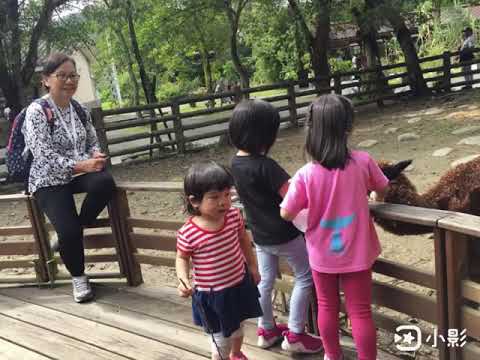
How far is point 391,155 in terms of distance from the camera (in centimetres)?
763

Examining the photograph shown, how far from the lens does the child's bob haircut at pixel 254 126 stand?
218cm

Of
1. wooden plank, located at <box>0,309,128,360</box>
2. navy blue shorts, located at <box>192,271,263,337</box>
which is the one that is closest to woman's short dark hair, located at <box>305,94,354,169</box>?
navy blue shorts, located at <box>192,271,263,337</box>

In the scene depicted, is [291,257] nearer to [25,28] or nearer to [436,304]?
[436,304]

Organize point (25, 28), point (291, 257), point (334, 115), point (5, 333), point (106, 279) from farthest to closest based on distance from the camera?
point (25, 28), point (106, 279), point (5, 333), point (291, 257), point (334, 115)

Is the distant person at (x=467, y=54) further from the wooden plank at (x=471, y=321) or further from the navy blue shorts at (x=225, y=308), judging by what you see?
the navy blue shorts at (x=225, y=308)

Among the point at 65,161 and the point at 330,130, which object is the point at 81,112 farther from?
the point at 330,130

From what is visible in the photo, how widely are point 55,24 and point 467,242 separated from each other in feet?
27.5

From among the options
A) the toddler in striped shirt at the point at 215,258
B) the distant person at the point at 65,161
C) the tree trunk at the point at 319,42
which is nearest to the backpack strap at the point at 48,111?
the distant person at the point at 65,161

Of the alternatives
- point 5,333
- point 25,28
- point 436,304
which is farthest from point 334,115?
point 25,28

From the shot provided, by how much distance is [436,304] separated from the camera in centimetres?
215

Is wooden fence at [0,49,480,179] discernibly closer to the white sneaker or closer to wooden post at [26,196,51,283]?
wooden post at [26,196,51,283]

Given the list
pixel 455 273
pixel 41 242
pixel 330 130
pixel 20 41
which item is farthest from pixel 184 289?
pixel 20 41

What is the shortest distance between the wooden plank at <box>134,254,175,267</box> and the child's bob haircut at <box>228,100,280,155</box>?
1205 mm

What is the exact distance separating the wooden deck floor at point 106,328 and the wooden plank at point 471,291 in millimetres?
517
